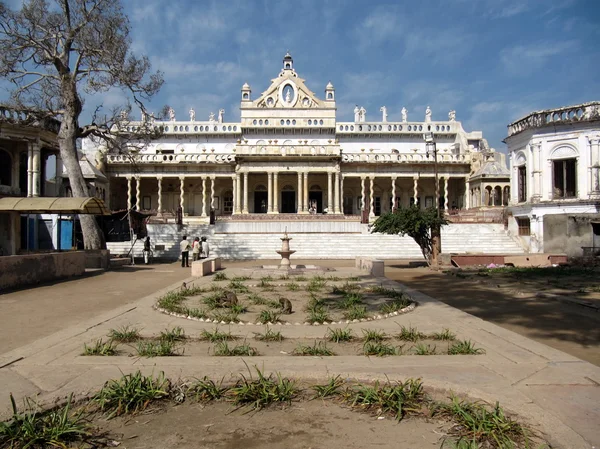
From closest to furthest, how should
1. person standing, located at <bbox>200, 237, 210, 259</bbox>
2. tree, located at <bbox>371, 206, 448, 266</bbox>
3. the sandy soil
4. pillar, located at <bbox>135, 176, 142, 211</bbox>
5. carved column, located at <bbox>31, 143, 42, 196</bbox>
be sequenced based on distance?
the sandy soil, tree, located at <bbox>371, 206, 448, 266</bbox>, person standing, located at <bbox>200, 237, 210, 259</bbox>, carved column, located at <bbox>31, 143, 42, 196</bbox>, pillar, located at <bbox>135, 176, 142, 211</bbox>

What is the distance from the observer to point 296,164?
42156 millimetres

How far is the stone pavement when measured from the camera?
3760 mm

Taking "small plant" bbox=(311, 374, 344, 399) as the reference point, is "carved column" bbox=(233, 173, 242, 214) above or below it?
above

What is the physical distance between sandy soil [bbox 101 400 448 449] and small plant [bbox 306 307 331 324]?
3.63 meters

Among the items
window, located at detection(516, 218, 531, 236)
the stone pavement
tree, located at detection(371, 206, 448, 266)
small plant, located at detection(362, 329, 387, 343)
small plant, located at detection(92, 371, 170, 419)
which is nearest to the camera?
the stone pavement

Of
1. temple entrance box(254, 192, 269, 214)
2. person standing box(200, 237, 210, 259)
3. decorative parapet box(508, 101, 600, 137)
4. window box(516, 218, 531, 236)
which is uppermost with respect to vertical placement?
decorative parapet box(508, 101, 600, 137)

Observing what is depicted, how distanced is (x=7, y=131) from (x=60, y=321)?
2244 centimetres

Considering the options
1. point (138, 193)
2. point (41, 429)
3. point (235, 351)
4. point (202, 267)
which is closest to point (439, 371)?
point (235, 351)

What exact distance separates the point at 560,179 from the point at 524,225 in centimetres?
358

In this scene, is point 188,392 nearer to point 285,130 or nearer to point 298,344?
point 298,344

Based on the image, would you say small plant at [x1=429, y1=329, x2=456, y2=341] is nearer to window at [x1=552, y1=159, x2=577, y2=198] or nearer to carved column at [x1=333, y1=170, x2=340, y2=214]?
window at [x1=552, y1=159, x2=577, y2=198]

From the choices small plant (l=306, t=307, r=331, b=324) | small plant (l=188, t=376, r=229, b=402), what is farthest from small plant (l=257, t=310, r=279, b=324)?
small plant (l=188, t=376, r=229, b=402)

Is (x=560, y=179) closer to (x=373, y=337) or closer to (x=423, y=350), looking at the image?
(x=373, y=337)

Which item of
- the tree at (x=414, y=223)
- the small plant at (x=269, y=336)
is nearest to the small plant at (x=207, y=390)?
the small plant at (x=269, y=336)
